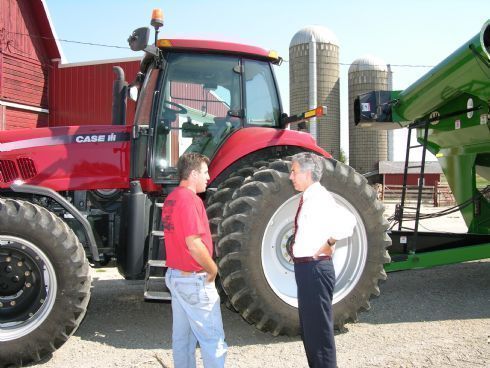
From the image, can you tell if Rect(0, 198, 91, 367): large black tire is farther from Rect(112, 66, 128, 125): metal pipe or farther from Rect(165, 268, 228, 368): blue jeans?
Rect(112, 66, 128, 125): metal pipe

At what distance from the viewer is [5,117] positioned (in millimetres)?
13555

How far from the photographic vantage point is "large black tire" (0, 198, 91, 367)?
370 centimetres

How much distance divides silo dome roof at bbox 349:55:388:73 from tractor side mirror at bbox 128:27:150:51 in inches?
761

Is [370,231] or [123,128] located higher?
[123,128]

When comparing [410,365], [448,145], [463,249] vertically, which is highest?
[448,145]

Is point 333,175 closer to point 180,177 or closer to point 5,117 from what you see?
point 180,177

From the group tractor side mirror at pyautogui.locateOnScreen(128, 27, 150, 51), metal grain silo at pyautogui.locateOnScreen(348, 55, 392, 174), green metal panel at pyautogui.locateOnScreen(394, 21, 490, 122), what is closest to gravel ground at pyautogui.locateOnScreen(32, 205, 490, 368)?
green metal panel at pyautogui.locateOnScreen(394, 21, 490, 122)

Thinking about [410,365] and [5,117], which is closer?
[410,365]

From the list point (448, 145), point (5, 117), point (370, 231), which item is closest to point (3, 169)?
point (370, 231)

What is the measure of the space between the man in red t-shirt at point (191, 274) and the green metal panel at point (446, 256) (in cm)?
285

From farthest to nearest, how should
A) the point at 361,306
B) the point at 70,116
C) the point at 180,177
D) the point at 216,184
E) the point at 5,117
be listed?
the point at 70,116
the point at 5,117
the point at 216,184
the point at 361,306
the point at 180,177

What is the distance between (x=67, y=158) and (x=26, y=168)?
1.19ft

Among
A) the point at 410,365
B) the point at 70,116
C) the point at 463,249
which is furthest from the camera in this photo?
the point at 70,116

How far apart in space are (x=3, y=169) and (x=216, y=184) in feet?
6.27
